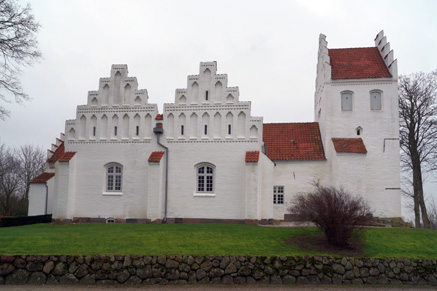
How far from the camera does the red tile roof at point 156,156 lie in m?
22.9

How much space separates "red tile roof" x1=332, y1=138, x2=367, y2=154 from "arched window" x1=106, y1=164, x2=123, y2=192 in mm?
14125

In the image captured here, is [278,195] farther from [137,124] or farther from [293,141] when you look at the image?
[137,124]

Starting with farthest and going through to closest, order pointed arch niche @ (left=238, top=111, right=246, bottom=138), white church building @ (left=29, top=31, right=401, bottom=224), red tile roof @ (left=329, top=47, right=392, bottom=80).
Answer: red tile roof @ (left=329, top=47, right=392, bottom=80) < pointed arch niche @ (left=238, top=111, right=246, bottom=138) < white church building @ (left=29, top=31, right=401, bottom=224)

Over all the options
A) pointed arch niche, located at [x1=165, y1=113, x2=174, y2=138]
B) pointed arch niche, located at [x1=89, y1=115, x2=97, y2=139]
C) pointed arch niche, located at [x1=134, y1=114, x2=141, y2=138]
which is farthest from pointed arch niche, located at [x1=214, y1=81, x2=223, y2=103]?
pointed arch niche, located at [x1=89, y1=115, x2=97, y2=139]

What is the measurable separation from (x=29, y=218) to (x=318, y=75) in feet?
75.7

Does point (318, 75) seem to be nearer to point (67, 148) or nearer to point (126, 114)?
point (126, 114)

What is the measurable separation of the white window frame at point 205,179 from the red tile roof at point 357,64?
10852mm

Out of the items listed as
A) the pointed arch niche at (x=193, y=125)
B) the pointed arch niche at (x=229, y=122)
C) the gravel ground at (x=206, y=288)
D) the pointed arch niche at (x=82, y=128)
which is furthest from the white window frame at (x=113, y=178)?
the gravel ground at (x=206, y=288)

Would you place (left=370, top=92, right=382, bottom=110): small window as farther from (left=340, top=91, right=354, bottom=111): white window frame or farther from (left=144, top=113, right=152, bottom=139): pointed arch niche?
(left=144, top=113, right=152, bottom=139): pointed arch niche

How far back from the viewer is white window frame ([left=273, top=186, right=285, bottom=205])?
2519 cm

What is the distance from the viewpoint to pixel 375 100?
25750 millimetres

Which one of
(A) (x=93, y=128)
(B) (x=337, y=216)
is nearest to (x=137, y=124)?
(A) (x=93, y=128)

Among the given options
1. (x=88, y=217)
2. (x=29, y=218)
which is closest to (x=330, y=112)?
(x=88, y=217)

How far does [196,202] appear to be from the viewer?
925 inches
